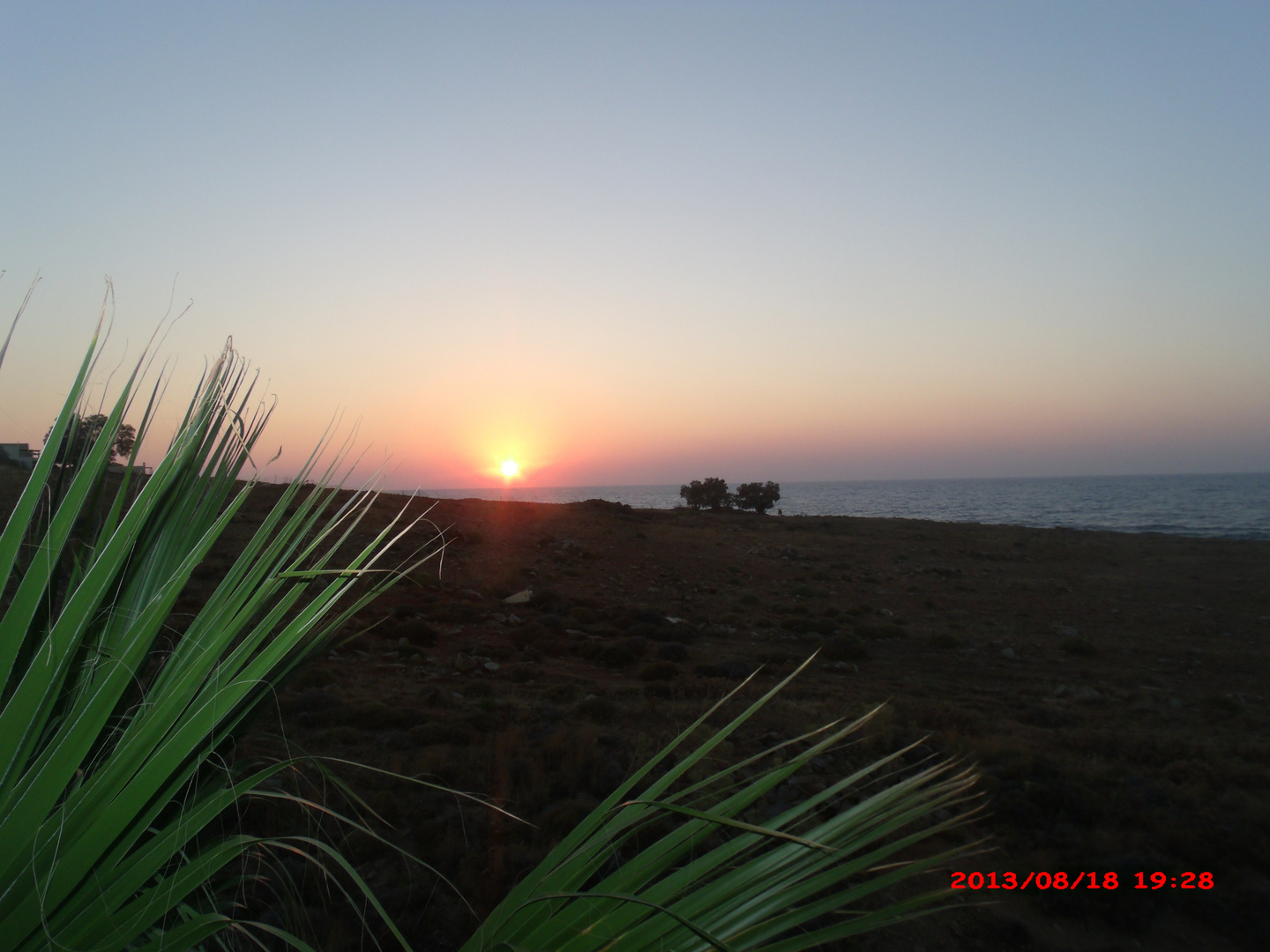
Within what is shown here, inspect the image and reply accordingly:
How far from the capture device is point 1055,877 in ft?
13.7

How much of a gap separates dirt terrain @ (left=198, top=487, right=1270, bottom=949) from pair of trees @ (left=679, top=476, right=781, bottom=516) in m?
21.1

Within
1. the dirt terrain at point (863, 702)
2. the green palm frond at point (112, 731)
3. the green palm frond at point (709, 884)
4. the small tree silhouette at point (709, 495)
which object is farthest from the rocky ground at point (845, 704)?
the small tree silhouette at point (709, 495)

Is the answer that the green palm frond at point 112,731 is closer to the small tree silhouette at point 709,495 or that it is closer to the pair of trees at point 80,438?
the pair of trees at point 80,438
